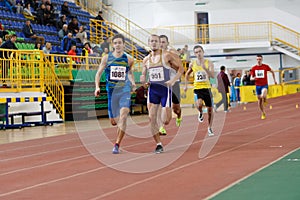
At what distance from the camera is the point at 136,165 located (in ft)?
34.3

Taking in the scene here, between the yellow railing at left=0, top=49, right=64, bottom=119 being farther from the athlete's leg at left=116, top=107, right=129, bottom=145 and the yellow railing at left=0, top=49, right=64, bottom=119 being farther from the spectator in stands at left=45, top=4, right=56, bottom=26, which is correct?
the athlete's leg at left=116, top=107, right=129, bottom=145

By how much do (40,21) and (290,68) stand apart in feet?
66.4

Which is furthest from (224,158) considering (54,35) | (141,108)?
(54,35)

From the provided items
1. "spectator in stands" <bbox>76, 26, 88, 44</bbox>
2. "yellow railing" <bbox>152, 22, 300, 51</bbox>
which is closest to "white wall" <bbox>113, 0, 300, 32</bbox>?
"yellow railing" <bbox>152, 22, 300, 51</bbox>

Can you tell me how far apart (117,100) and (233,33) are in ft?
119

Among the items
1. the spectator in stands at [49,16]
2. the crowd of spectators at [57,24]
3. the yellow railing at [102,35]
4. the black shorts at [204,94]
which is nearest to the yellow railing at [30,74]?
the crowd of spectators at [57,24]

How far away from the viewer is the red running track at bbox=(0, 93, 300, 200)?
314 inches

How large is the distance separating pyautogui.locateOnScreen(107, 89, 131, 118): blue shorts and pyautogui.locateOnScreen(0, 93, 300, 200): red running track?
814 millimetres

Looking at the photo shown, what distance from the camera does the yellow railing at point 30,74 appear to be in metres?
23.5

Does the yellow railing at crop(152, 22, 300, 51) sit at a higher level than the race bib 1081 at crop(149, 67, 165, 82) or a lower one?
higher

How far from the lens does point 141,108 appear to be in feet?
103

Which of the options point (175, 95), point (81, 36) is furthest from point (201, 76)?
point (81, 36)

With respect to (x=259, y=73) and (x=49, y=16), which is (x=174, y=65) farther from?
(x=49, y=16)

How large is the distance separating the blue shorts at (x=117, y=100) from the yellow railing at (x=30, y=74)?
36.1 feet
